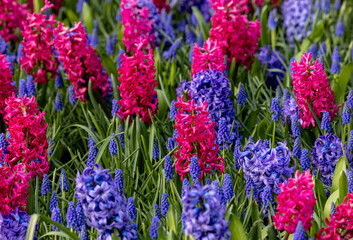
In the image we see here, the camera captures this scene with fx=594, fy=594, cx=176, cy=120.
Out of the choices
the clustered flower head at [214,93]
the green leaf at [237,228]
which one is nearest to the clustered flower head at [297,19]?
the clustered flower head at [214,93]

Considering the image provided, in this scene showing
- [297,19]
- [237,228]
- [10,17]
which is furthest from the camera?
[297,19]

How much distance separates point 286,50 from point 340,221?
154 inches

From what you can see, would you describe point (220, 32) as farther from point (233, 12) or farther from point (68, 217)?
point (68, 217)

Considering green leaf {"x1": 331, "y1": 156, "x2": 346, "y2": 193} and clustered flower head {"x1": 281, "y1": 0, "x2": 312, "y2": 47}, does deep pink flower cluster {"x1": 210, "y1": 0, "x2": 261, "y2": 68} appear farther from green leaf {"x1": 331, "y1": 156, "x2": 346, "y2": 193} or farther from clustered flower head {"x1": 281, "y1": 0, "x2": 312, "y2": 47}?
green leaf {"x1": 331, "y1": 156, "x2": 346, "y2": 193}

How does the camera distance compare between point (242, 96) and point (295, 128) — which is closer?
point (295, 128)

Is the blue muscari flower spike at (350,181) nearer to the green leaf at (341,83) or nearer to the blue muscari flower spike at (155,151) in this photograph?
the blue muscari flower spike at (155,151)

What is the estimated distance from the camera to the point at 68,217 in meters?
3.37

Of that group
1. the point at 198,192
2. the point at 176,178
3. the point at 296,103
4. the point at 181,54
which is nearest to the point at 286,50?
the point at 181,54

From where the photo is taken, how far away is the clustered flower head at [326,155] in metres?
4.05

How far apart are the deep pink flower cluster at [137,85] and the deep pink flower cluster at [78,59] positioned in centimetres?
49

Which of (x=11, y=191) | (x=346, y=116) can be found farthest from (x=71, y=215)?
(x=346, y=116)

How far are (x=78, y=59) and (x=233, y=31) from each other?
1495mm

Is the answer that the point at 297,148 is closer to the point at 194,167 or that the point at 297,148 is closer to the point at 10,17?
the point at 194,167

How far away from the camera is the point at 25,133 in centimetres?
381
